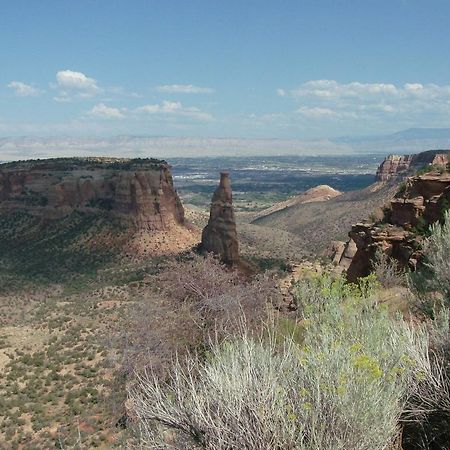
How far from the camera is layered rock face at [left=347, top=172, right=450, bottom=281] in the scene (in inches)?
851

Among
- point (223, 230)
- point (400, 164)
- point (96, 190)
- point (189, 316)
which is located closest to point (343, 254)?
point (223, 230)

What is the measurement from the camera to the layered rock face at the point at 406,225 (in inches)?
851

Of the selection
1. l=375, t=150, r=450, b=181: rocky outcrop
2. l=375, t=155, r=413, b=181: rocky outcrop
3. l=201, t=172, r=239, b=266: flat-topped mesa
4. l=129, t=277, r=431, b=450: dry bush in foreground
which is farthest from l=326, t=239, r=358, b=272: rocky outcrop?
l=375, t=155, r=413, b=181: rocky outcrop

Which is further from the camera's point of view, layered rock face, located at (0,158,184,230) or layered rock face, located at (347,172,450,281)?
layered rock face, located at (0,158,184,230)

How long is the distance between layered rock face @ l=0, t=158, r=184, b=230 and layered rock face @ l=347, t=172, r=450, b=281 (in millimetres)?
37053

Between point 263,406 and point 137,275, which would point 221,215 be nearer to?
point 137,275

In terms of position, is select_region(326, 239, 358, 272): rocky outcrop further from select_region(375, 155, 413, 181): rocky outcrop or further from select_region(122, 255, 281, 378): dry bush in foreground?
select_region(375, 155, 413, 181): rocky outcrop

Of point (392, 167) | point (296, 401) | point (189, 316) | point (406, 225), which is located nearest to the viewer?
point (296, 401)

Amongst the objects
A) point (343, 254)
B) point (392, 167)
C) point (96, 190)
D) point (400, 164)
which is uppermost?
point (400, 164)

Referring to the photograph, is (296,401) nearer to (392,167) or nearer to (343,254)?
(343,254)

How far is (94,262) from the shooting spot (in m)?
55.2

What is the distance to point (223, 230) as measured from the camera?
49375 mm

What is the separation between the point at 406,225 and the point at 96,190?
48.5m

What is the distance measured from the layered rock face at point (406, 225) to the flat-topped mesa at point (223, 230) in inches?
934
